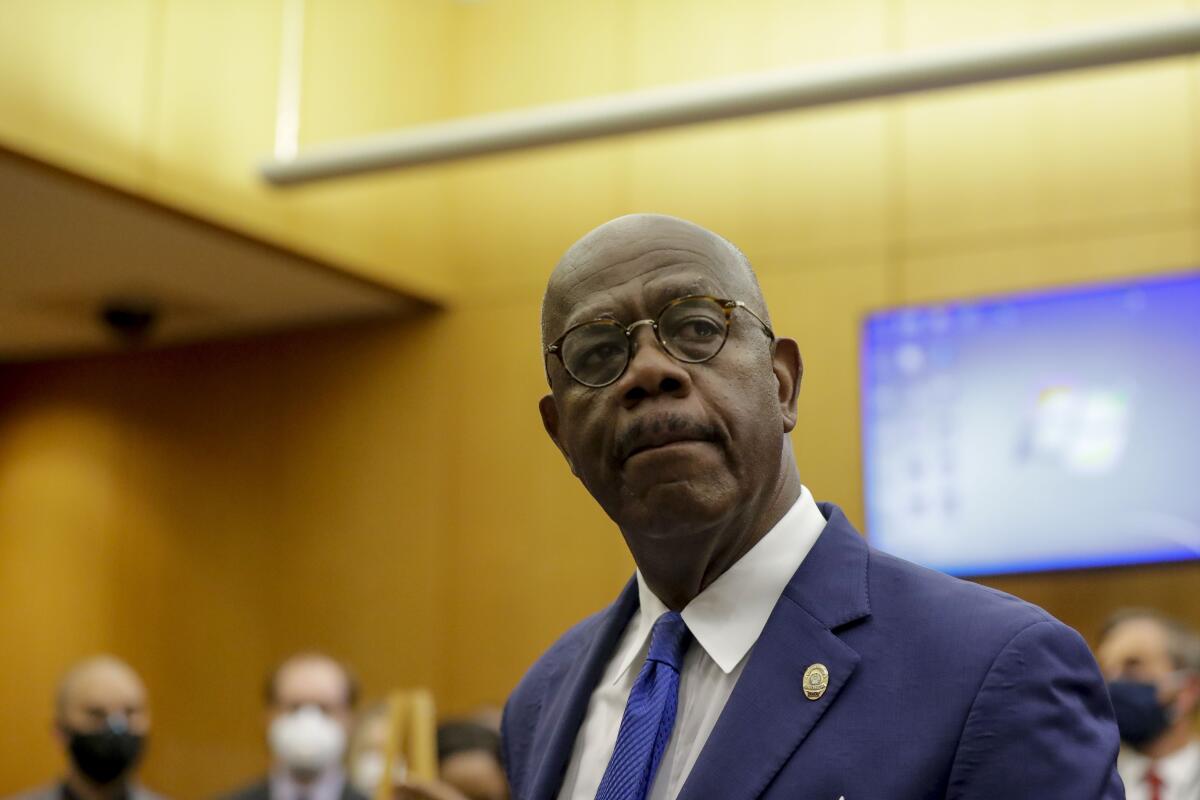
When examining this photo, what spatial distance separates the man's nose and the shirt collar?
202 millimetres

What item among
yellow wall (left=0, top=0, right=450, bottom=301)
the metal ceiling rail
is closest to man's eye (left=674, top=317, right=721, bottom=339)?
the metal ceiling rail

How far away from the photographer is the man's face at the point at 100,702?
517cm

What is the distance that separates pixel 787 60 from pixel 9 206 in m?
3.25

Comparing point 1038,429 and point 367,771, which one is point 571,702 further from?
point 1038,429

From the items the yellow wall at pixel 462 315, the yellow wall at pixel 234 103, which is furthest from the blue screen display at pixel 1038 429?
the yellow wall at pixel 234 103

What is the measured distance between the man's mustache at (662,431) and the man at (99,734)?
4108 mm

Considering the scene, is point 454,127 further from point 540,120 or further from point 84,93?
point 84,93

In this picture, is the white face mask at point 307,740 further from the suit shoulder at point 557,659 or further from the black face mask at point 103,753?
the suit shoulder at point 557,659

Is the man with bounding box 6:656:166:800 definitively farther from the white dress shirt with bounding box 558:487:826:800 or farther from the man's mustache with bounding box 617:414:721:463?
the man's mustache with bounding box 617:414:721:463

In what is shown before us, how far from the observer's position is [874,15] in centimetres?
655

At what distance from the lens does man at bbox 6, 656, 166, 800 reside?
5086mm

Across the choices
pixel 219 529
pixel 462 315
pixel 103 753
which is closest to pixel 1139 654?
pixel 103 753

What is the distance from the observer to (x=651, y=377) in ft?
4.90

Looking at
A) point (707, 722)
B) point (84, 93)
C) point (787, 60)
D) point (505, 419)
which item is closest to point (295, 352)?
point (505, 419)
